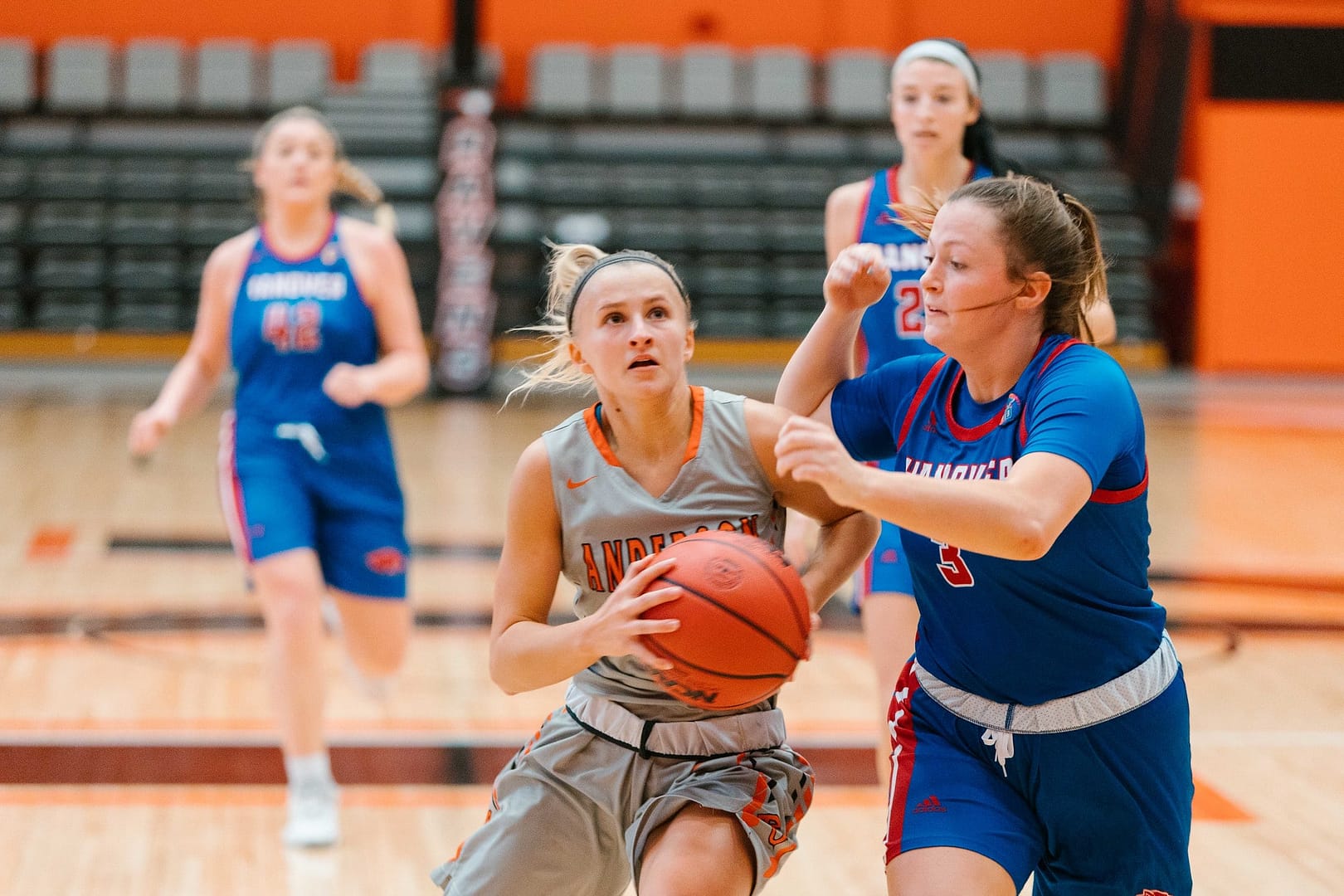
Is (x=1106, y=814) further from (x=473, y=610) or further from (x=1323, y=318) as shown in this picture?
(x=1323, y=318)

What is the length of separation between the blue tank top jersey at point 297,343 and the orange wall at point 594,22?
13609 millimetres

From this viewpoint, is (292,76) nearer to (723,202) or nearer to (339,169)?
(723,202)

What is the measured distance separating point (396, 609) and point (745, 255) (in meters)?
12.0

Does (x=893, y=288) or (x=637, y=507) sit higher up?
(x=893, y=288)

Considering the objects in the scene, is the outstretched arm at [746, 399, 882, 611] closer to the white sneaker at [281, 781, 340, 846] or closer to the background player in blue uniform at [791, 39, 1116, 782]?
the background player in blue uniform at [791, 39, 1116, 782]

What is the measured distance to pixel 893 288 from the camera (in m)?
3.76

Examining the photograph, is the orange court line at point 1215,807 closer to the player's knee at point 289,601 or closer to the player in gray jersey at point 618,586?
the player in gray jersey at point 618,586

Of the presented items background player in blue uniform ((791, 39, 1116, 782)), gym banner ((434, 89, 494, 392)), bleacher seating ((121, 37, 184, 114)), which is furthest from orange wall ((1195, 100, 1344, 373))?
background player in blue uniform ((791, 39, 1116, 782))

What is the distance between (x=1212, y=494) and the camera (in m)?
9.63

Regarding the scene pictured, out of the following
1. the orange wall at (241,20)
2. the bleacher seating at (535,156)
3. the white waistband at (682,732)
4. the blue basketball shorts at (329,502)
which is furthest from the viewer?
the orange wall at (241,20)

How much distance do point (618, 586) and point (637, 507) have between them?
0.17 metres

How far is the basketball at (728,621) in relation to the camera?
2.26 m

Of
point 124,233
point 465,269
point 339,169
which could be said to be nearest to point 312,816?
point 339,169

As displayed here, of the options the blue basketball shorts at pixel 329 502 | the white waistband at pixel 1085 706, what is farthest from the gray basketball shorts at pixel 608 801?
the blue basketball shorts at pixel 329 502
